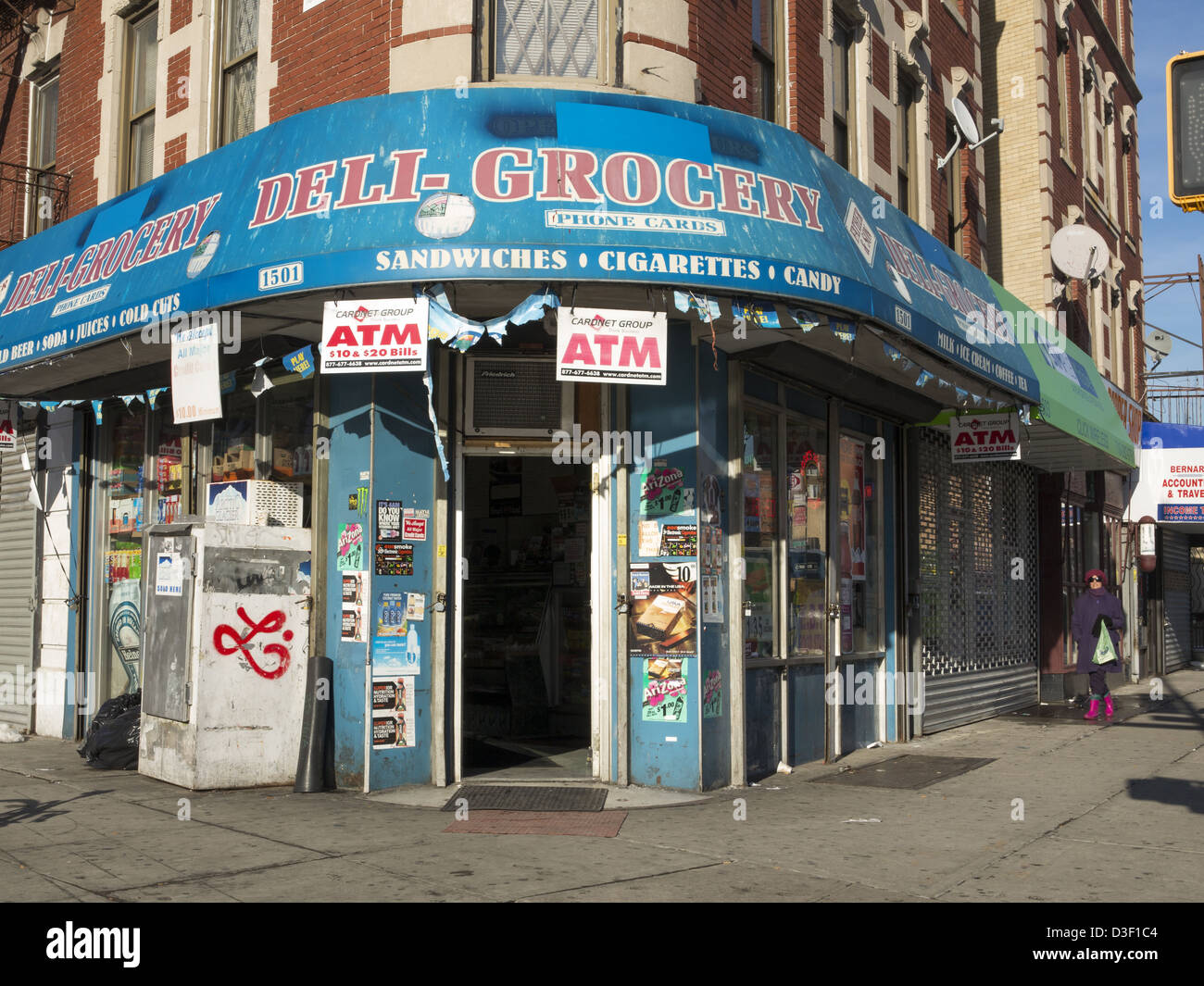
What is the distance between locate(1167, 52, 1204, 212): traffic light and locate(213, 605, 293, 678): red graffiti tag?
689cm

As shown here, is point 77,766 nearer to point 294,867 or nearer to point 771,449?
point 294,867

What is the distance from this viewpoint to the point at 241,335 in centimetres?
926

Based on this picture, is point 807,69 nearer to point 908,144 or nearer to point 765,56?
point 765,56

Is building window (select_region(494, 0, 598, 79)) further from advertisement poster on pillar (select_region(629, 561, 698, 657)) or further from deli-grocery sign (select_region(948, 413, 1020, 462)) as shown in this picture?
deli-grocery sign (select_region(948, 413, 1020, 462))

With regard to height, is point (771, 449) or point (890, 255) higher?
point (890, 255)

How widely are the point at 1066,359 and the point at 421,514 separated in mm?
10105

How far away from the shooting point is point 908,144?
14.0m

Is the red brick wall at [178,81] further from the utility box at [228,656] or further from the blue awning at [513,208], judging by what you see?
the utility box at [228,656]

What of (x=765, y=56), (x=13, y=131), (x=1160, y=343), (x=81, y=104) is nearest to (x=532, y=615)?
(x=765, y=56)

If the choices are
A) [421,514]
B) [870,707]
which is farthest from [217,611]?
[870,707]

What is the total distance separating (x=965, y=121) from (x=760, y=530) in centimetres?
663

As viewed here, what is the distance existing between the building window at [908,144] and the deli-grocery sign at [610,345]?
22.8 feet

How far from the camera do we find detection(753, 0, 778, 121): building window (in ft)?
34.5

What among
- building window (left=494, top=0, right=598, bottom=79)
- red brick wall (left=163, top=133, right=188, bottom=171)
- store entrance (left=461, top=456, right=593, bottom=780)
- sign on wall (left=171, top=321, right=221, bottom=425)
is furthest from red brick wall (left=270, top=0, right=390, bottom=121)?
store entrance (left=461, top=456, right=593, bottom=780)
